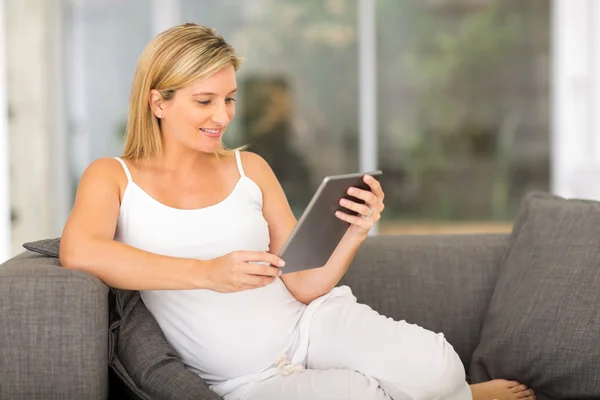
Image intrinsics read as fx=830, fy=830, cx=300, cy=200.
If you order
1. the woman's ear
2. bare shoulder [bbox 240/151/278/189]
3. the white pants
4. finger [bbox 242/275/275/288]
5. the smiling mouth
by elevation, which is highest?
the woman's ear

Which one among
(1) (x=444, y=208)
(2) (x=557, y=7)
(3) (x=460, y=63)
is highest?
(2) (x=557, y=7)

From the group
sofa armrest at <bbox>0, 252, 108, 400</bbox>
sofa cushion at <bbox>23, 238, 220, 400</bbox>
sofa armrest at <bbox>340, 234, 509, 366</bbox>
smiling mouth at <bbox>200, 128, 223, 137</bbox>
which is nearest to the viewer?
sofa armrest at <bbox>0, 252, 108, 400</bbox>

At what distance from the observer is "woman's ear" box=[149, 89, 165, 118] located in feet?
6.57

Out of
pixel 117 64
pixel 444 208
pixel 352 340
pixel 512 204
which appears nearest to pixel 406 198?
pixel 444 208

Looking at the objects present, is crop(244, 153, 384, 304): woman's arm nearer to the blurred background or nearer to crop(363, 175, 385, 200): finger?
crop(363, 175, 385, 200): finger

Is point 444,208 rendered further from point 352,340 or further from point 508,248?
point 352,340

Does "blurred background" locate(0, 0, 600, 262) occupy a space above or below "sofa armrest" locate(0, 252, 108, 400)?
above

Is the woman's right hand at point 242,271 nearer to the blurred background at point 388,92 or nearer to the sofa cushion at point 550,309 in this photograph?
the sofa cushion at point 550,309


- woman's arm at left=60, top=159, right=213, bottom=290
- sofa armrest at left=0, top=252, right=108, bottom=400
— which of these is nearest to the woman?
woman's arm at left=60, top=159, right=213, bottom=290

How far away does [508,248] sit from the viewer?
2357mm

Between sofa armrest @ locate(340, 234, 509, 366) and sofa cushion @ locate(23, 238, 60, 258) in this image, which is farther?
Result: sofa armrest @ locate(340, 234, 509, 366)

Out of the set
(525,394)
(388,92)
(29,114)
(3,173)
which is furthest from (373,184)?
(388,92)

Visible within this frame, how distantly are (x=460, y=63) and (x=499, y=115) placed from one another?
459mm

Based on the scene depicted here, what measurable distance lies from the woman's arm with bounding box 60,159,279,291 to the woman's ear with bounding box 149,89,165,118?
1.01ft
